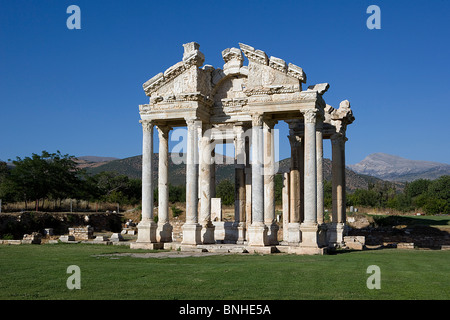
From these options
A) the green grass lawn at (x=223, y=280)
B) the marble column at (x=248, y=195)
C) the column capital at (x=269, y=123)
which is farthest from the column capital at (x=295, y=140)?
the green grass lawn at (x=223, y=280)

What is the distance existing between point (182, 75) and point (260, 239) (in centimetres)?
1018

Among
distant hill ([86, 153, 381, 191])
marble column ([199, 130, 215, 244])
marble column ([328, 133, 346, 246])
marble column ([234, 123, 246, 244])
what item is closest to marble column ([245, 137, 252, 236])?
marble column ([234, 123, 246, 244])

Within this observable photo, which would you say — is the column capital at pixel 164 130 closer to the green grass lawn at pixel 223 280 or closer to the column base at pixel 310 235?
the column base at pixel 310 235

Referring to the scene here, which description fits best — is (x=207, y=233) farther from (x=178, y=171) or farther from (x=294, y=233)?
(x=178, y=171)

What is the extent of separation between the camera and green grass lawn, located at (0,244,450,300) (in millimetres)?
12031

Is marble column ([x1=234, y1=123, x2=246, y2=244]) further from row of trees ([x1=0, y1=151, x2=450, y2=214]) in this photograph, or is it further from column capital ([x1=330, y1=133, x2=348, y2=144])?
row of trees ([x1=0, y1=151, x2=450, y2=214])

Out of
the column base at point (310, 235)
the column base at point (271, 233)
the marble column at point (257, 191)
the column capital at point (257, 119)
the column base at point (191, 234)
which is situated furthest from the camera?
the column base at point (191, 234)

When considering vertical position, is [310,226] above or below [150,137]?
below

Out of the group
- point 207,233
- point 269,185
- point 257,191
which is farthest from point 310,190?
point 207,233

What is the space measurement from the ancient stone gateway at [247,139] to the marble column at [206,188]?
6 centimetres

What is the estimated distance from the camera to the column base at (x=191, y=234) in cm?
2648
